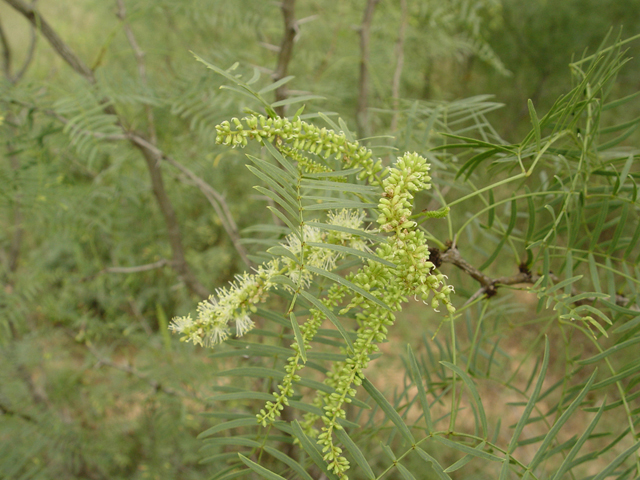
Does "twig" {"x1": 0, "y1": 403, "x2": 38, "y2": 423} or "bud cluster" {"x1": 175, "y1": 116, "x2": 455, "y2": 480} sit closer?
"bud cluster" {"x1": 175, "y1": 116, "x2": 455, "y2": 480}

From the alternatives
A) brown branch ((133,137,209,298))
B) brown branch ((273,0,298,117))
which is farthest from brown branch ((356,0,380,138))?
brown branch ((133,137,209,298))

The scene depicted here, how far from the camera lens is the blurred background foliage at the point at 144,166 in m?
0.63

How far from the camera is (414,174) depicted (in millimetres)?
269

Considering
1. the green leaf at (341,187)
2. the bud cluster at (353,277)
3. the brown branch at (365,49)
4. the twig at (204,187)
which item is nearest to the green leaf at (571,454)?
the bud cluster at (353,277)

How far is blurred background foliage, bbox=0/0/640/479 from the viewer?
635 millimetres

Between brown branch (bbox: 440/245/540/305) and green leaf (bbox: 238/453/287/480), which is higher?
brown branch (bbox: 440/245/540/305)

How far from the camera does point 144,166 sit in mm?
1226

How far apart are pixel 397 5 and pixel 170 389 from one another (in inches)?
60.4

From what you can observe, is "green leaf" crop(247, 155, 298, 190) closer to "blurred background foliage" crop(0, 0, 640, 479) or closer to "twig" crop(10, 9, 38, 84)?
"blurred background foliage" crop(0, 0, 640, 479)

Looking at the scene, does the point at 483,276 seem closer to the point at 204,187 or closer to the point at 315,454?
the point at 315,454

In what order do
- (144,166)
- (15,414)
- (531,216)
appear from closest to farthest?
(531,216) → (15,414) → (144,166)

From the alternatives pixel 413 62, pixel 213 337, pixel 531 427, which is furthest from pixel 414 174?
pixel 531 427

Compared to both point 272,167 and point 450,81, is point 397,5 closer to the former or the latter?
point 450,81

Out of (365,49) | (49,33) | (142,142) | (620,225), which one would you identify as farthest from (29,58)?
(620,225)
